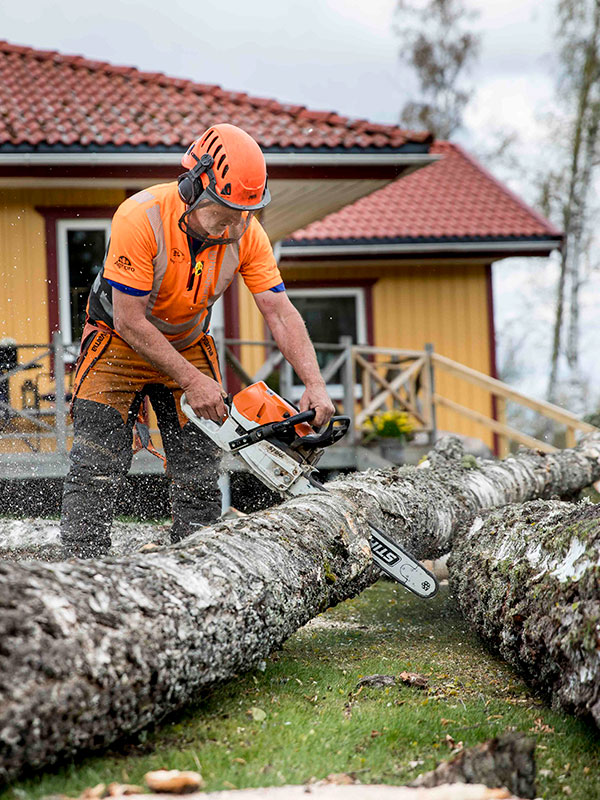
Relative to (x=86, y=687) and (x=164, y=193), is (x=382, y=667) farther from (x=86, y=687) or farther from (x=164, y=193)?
(x=164, y=193)

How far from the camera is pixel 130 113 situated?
8.84 meters

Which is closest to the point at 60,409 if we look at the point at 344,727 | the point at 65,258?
the point at 65,258

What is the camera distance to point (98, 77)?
32.3ft

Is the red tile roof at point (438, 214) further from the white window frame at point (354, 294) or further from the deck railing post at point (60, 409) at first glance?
the deck railing post at point (60, 409)

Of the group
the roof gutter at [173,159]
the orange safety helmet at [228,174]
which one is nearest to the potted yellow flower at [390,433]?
the roof gutter at [173,159]

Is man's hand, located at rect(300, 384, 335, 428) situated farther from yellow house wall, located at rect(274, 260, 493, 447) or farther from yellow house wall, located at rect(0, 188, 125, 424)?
yellow house wall, located at rect(274, 260, 493, 447)

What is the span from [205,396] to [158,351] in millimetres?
269

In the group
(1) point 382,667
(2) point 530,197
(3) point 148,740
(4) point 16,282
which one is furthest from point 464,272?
(3) point 148,740

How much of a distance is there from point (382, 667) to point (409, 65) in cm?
2145

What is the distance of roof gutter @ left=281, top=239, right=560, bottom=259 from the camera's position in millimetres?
12094

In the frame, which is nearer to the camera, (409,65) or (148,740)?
(148,740)

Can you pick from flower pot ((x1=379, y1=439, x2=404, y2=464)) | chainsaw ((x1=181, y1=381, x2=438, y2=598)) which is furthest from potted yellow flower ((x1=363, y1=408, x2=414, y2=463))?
chainsaw ((x1=181, y1=381, x2=438, y2=598))

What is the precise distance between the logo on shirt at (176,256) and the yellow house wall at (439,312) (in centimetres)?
907

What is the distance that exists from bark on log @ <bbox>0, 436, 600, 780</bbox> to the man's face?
118cm
